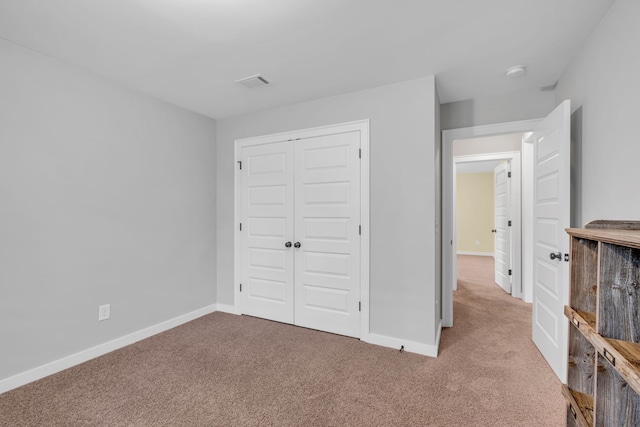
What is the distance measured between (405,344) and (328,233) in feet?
4.06

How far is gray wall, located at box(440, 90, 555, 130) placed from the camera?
279 cm

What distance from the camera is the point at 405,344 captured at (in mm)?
2594

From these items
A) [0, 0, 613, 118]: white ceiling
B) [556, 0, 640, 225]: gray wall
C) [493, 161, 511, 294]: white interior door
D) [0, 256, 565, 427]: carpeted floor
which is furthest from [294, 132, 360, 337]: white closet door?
[493, 161, 511, 294]: white interior door

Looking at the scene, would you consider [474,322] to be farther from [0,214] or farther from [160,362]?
[0,214]

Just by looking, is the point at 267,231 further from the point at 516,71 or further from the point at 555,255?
the point at 516,71

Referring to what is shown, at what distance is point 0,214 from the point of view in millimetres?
1994

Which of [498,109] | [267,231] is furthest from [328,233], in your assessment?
[498,109]

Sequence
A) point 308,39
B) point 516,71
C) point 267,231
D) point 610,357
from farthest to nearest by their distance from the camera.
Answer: point 267,231 < point 516,71 < point 308,39 < point 610,357

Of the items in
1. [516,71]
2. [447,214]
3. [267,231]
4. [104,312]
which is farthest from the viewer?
[267,231]

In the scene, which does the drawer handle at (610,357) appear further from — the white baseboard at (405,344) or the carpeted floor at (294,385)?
the white baseboard at (405,344)

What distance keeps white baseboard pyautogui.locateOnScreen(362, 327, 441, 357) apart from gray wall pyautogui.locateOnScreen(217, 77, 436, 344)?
0.14 ft

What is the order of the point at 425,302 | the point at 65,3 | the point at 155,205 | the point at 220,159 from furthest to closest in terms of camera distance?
the point at 220,159, the point at 155,205, the point at 425,302, the point at 65,3

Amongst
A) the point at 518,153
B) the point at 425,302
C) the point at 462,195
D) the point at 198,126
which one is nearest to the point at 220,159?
the point at 198,126

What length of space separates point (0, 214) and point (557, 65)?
4.27 meters
